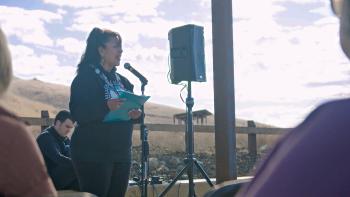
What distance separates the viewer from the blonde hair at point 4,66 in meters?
1.16

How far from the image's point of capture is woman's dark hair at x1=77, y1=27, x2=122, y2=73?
3.57 m

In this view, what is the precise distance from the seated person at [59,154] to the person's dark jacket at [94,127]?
1.64m

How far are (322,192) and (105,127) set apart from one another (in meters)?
2.82

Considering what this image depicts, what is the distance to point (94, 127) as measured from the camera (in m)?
3.45

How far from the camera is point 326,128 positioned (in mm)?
702

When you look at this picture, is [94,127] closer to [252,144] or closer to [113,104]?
[113,104]

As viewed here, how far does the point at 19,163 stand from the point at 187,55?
4.26 meters

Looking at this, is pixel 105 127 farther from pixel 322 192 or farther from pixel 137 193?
pixel 322 192

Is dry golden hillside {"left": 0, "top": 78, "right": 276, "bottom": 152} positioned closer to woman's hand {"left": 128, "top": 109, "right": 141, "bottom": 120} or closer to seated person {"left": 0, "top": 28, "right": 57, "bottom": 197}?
woman's hand {"left": 128, "top": 109, "right": 141, "bottom": 120}

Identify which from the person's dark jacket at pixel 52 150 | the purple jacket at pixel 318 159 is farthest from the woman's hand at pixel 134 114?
the purple jacket at pixel 318 159

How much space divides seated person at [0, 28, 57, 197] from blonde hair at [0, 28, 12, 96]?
128 mm

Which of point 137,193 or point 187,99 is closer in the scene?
point 187,99

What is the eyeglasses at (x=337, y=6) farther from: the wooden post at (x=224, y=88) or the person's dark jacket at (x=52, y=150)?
the person's dark jacket at (x=52, y=150)

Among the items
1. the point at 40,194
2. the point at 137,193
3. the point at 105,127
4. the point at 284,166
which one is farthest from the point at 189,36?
the point at 284,166
